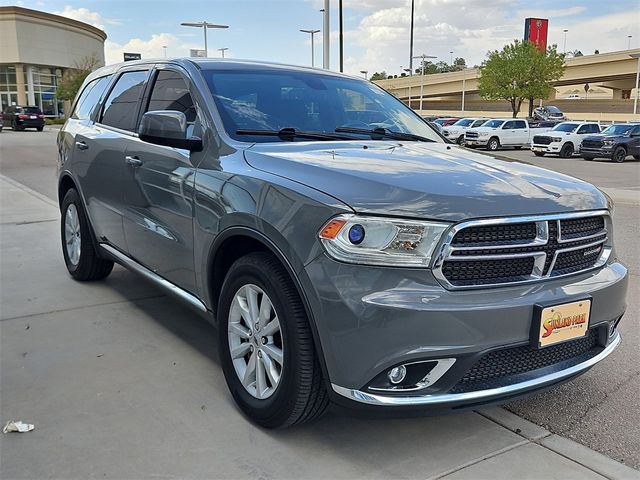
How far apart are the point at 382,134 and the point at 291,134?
68cm

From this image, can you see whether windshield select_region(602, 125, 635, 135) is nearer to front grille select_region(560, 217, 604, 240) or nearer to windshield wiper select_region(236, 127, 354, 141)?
windshield wiper select_region(236, 127, 354, 141)

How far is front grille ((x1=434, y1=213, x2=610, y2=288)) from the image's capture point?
256 centimetres

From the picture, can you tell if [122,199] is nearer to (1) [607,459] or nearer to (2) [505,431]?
(2) [505,431]

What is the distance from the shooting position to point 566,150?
26828 millimetres

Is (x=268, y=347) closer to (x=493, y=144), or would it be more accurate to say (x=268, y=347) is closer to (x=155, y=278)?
(x=155, y=278)

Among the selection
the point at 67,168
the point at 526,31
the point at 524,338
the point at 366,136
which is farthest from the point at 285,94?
the point at 526,31

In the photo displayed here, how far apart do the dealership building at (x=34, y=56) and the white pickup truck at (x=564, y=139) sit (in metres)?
56.9

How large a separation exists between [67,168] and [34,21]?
237 ft

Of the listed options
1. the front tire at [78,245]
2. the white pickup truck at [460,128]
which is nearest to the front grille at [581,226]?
the front tire at [78,245]

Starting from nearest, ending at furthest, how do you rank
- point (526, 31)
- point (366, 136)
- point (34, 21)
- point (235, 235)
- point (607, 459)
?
point (607, 459)
point (235, 235)
point (366, 136)
point (34, 21)
point (526, 31)

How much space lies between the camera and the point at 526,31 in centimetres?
8569

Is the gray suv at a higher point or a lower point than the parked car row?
higher

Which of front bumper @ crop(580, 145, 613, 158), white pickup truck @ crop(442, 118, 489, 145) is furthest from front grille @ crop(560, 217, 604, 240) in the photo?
white pickup truck @ crop(442, 118, 489, 145)

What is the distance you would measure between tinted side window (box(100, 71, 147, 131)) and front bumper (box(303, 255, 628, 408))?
262cm
